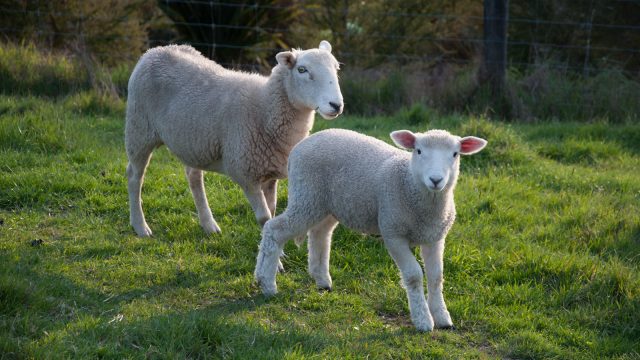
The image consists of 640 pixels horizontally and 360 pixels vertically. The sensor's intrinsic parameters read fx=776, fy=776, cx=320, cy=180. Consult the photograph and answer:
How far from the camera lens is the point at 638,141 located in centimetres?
890

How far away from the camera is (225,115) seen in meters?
5.75

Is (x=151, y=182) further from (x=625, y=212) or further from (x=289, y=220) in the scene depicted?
(x=625, y=212)

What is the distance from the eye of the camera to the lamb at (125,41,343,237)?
18.2ft

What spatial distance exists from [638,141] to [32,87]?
24.1 feet

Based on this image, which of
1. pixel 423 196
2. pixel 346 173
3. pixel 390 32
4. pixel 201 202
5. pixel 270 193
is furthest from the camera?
pixel 390 32

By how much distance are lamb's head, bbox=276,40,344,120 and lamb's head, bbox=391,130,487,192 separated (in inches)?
32.6

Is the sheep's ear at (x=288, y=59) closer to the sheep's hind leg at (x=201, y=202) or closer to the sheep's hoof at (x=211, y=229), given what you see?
the sheep's hind leg at (x=201, y=202)

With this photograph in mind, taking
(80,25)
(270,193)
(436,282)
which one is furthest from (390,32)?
(436,282)

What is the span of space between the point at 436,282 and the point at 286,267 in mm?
1349

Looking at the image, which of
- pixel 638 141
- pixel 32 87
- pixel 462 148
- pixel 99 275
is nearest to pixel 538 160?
pixel 638 141

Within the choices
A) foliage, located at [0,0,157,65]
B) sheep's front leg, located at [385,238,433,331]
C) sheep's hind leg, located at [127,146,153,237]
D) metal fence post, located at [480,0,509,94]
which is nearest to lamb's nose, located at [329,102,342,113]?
sheep's front leg, located at [385,238,433,331]

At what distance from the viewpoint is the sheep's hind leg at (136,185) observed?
20.3 feet

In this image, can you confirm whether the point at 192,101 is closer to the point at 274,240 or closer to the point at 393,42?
the point at 274,240

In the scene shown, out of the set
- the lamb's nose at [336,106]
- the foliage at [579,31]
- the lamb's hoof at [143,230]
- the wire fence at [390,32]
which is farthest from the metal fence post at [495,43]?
the lamb's hoof at [143,230]
